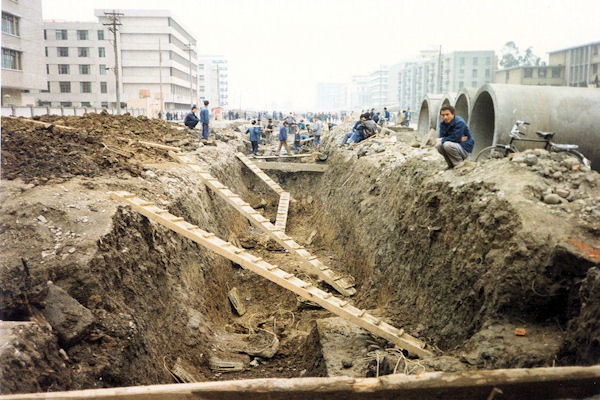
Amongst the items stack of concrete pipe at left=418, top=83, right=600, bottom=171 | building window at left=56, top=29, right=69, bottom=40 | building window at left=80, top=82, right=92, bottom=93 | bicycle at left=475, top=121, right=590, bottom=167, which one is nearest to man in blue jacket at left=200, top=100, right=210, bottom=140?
stack of concrete pipe at left=418, top=83, right=600, bottom=171

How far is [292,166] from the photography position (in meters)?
17.3

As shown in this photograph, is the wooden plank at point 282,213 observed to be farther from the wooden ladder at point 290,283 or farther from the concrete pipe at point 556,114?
the concrete pipe at point 556,114

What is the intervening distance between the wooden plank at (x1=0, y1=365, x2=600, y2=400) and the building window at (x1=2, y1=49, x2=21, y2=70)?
113 feet

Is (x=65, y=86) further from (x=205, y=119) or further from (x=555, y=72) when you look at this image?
(x=555, y=72)

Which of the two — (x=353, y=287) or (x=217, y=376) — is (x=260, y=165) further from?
(x=217, y=376)

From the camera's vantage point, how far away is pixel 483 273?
17.5ft

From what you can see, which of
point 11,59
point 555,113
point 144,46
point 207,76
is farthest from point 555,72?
A: point 207,76

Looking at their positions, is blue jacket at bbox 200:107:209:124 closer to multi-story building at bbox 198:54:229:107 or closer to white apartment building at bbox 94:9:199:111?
white apartment building at bbox 94:9:199:111

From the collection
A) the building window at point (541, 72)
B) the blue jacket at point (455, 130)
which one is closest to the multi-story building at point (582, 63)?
the building window at point (541, 72)

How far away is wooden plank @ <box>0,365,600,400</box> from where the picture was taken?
9.82 feet

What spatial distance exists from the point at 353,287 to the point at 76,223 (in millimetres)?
5670

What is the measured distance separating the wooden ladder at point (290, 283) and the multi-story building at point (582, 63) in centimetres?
2118

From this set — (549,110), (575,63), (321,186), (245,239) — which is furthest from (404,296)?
(575,63)

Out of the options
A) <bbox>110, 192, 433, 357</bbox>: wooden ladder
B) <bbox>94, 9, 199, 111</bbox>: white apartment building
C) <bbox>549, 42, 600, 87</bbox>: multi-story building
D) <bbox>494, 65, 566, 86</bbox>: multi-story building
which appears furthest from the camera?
<bbox>494, 65, 566, 86</bbox>: multi-story building
